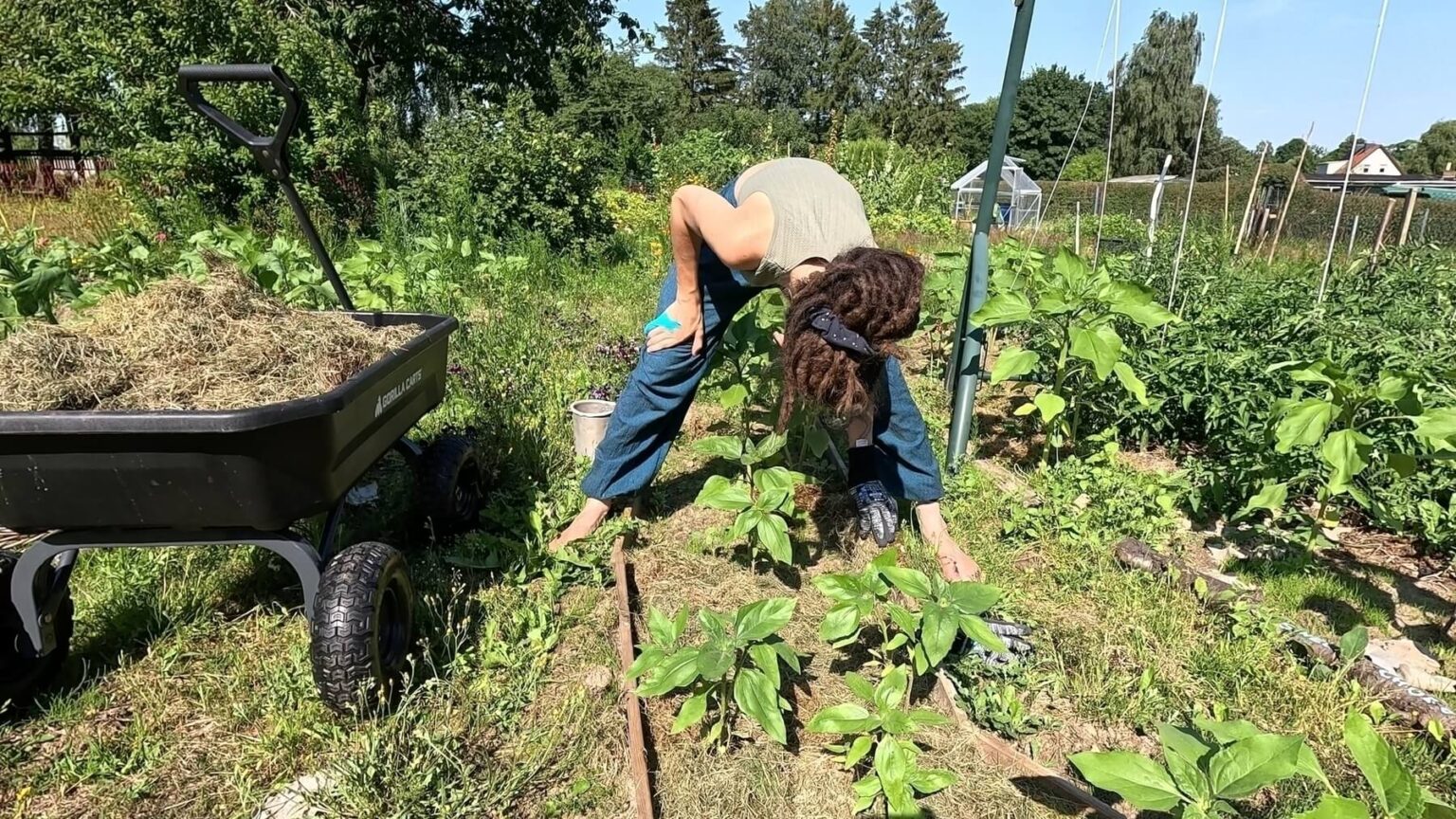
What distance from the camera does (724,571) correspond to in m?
2.51

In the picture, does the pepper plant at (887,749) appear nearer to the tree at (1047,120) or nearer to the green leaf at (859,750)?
the green leaf at (859,750)

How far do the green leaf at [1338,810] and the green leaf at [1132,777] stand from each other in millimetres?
180

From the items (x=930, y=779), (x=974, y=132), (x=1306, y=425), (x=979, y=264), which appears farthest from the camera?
(x=974, y=132)

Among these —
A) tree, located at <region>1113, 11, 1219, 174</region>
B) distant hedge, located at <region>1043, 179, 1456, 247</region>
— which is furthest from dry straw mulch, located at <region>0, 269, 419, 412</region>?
distant hedge, located at <region>1043, 179, 1456, 247</region>

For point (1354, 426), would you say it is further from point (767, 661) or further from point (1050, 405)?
point (767, 661)

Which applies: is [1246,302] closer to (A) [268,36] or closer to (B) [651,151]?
(A) [268,36]

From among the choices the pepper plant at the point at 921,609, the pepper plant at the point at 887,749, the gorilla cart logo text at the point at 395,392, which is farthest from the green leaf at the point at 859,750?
the gorilla cart logo text at the point at 395,392

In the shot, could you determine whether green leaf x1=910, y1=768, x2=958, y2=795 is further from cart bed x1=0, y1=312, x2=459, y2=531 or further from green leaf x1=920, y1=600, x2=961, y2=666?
cart bed x1=0, y1=312, x2=459, y2=531

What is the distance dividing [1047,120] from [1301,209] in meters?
44.5

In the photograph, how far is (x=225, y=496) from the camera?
1.51 m

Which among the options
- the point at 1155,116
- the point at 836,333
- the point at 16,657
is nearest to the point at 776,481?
the point at 836,333

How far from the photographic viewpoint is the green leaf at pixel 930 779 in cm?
142

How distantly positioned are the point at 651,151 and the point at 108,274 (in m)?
13.5

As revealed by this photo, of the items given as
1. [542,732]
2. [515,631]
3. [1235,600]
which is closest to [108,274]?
[515,631]
